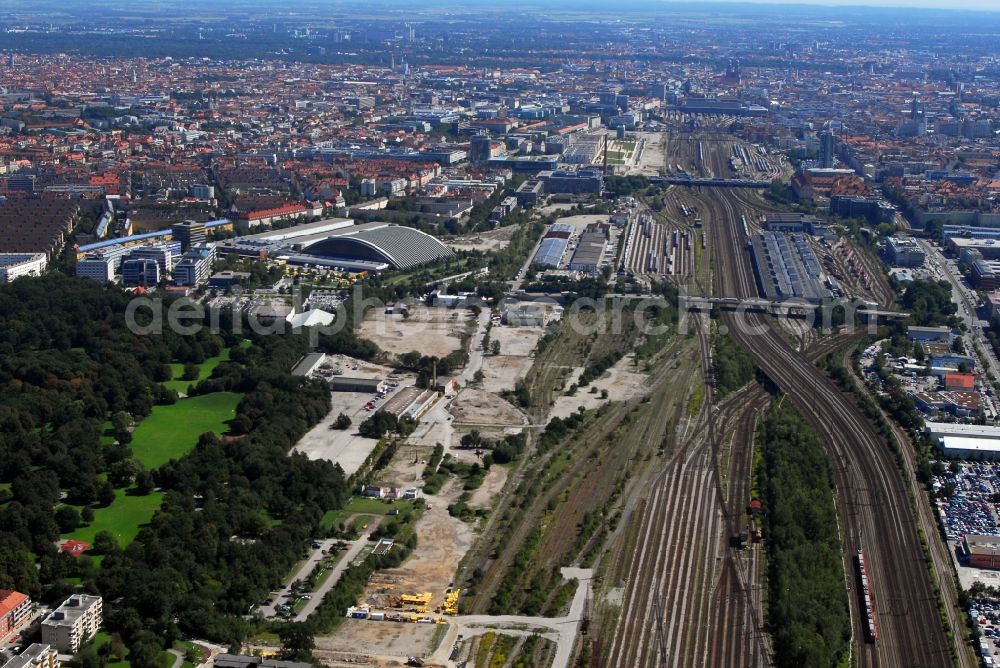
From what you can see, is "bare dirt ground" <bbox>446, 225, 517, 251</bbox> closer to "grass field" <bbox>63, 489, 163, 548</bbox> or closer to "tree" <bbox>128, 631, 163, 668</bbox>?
"grass field" <bbox>63, 489, 163, 548</bbox>

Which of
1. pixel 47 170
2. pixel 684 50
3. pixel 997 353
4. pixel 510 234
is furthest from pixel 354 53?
pixel 997 353

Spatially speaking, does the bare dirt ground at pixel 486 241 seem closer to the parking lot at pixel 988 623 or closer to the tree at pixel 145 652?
the parking lot at pixel 988 623

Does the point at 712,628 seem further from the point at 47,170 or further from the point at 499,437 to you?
the point at 47,170

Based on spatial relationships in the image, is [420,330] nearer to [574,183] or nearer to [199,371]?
[199,371]

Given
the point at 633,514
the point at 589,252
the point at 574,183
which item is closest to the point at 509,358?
the point at 633,514

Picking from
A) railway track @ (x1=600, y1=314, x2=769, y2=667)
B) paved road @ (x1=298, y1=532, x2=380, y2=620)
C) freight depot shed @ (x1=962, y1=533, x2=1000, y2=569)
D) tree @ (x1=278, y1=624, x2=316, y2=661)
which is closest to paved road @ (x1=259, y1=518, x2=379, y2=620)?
paved road @ (x1=298, y1=532, x2=380, y2=620)
